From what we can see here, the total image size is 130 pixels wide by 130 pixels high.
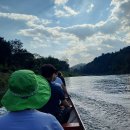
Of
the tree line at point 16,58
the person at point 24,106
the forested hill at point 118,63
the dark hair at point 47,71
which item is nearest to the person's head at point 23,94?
the person at point 24,106

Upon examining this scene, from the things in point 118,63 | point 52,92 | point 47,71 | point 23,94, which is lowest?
point 52,92

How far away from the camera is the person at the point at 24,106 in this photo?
2627 millimetres

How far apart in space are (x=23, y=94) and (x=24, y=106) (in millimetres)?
104

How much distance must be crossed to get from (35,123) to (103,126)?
43.7ft

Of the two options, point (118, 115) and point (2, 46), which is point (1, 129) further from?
point (2, 46)

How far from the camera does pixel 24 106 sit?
261cm

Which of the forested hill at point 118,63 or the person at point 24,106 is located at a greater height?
the forested hill at point 118,63

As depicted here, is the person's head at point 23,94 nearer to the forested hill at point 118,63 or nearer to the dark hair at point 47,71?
the dark hair at point 47,71

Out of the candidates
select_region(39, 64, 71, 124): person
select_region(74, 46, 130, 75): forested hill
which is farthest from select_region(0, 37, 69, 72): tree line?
select_region(39, 64, 71, 124): person

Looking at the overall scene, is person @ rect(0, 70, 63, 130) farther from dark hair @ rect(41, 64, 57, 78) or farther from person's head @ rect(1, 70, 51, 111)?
dark hair @ rect(41, 64, 57, 78)

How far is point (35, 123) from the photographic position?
2637 mm

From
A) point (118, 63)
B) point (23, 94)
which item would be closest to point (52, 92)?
point (23, 94)

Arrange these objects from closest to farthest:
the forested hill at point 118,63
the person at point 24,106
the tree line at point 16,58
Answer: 1. the person at point 24,106
2. the tree line at point 16,58
3. the forested hill at point 118,63

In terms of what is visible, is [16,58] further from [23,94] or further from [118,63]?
[23,94]
